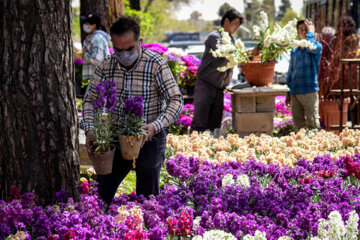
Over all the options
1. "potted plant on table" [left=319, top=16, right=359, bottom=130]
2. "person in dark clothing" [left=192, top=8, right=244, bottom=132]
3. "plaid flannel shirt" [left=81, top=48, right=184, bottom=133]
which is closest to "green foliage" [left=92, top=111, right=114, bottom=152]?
"plaid flannel shirt" [left=81, top=48, right=184, bottom=133]

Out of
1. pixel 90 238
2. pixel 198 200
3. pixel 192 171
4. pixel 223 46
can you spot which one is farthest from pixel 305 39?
pixel 90 238

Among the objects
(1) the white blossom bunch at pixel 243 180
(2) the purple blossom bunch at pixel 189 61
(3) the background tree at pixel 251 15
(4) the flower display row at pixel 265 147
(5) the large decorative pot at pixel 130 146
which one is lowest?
(4) the flower display row at pixel 265 147

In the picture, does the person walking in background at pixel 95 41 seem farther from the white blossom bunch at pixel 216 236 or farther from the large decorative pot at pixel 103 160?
the white blossom bunch at pixel 216 236

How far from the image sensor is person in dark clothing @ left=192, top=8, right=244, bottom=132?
7.35 m

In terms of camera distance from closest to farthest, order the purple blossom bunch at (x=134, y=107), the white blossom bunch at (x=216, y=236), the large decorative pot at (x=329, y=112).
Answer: the white blossom bunch at (x=216, y=236)
the purple blossom bunch at (x=134, y=107)
the large decorative pot at (x=329, y=112)

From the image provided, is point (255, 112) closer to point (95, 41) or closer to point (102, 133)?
point (95, 41)

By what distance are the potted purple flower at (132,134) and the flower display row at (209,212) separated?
0.34 meters

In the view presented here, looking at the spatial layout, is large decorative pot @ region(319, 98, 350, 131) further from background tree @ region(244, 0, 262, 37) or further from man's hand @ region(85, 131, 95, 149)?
background tree @ region(244, 0, 262, 37)

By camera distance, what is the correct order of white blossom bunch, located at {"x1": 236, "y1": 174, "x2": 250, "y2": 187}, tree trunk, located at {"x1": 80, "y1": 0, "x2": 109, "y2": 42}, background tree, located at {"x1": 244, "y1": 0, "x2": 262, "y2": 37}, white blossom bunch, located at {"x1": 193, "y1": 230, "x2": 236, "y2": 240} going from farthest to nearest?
background tree, located at {"x1": 244, "y1": 0, "x2": 262, "y2": 37}
tree trunk, located at {"x1": 80, "y1": 0, "x2": 109, "y2": 42}
white blossom bunch, located at {"x1": 236, "y1": 174, "x2": 250, "y2": 187}
white blossom bunch, located at {"x1": 193, "y1": 230, "x2": 236, "y2": 240}

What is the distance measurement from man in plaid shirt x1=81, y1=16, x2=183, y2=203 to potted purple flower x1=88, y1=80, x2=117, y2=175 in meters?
0.09

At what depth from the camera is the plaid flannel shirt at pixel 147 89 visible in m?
3.57

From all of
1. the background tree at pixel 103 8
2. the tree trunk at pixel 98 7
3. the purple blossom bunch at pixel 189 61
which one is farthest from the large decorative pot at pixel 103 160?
the tree trunk at pixel 98 7

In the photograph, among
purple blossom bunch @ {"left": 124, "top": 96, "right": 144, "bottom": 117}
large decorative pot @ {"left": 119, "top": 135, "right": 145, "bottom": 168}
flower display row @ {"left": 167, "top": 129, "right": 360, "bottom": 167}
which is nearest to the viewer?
purple blossom bunch @ {"left": 124, "top": 96, "right": 144, "bottom": 117}

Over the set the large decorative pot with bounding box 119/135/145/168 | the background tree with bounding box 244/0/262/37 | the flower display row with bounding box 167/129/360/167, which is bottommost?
the flower display row with bounding box 167/129/360/167
